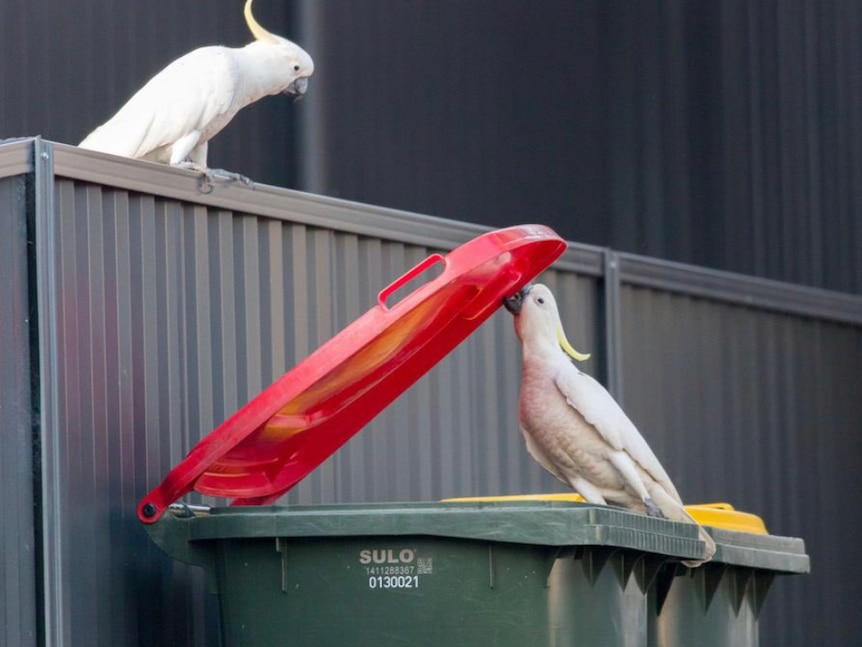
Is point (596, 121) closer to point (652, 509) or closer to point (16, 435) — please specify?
point (652, 509)

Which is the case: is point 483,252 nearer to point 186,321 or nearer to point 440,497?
point 186,321

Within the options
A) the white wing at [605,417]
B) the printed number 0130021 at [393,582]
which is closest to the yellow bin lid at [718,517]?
the white wing at [605,417]

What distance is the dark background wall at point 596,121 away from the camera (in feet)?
27.0

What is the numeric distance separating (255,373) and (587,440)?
1240 mm

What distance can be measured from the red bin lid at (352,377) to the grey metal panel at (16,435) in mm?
317

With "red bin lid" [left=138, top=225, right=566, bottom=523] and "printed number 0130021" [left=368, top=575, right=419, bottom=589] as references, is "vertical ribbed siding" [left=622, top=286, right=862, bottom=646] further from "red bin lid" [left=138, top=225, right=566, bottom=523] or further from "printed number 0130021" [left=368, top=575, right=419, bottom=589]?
"printed number 0130021" [left=368, top=575, right=419, bottom=589]

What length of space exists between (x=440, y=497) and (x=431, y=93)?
346 centimetres

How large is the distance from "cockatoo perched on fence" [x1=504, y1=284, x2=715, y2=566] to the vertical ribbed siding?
2.21 meters

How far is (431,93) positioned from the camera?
336 inches

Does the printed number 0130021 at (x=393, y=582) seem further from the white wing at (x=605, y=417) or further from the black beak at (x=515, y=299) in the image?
the black beak at (x=515, y=299)

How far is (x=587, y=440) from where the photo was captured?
4.17 metres

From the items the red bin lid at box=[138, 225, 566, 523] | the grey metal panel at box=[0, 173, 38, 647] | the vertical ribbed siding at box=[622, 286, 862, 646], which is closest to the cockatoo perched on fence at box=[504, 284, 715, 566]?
the red bin lid at box=[138, 225, 566, 523]

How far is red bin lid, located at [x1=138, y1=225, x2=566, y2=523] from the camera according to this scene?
13.4 ft

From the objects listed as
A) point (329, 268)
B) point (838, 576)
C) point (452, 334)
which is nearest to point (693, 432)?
point (838, 576)
